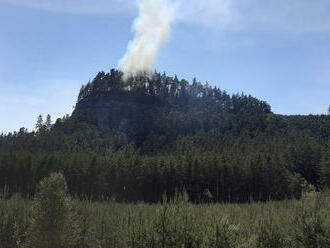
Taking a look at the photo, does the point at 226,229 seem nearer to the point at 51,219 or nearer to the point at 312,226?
the point at 312,226

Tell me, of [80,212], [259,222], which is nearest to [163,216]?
[259,222]

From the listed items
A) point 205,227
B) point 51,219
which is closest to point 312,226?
point 205,227

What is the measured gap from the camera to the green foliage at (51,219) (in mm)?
38094

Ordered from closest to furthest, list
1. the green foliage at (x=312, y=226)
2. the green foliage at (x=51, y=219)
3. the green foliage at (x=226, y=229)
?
the green foliage at (x=312, y=226) → the green foliage at (x=226, y=229) → the green foliage at (x=51, y=219)

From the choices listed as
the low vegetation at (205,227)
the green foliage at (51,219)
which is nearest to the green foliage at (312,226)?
the low vegetation at (205,227)

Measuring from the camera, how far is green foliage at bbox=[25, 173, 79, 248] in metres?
38.1

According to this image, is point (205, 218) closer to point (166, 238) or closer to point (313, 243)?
point (166, 238)

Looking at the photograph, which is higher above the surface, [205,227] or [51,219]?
[205,227]

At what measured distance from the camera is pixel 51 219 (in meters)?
38.5

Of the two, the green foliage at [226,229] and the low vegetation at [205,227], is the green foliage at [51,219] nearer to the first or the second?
the low vegetation at [205,227]

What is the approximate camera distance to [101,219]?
47.1 metres

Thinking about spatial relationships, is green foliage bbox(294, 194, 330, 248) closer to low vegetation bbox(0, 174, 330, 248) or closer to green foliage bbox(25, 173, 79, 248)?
low vegetation bbox(0, 174, 330, 248)

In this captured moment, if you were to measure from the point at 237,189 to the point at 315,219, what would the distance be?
316ft

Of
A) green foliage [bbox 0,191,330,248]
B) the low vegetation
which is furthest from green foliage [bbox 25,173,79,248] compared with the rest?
green foliage [bbox 0,191,330,248]
